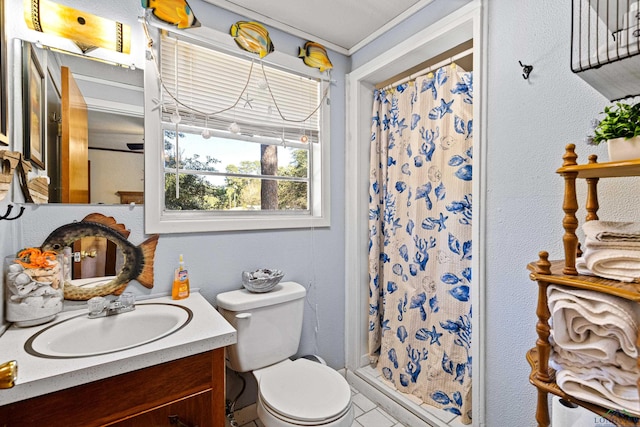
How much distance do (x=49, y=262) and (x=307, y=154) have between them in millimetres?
1406

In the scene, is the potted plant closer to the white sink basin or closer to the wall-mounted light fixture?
the white sink basin

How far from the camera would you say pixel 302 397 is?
4.11 feet

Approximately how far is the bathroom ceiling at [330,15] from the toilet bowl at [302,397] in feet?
6.11

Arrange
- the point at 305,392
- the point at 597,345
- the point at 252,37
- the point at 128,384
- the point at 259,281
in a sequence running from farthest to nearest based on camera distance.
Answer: the point at 252,37 < the point at 259,281 < the point at 305,392 < the point at 128,384 < the point at 597,345

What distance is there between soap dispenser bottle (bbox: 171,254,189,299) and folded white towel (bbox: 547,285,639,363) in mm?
1418

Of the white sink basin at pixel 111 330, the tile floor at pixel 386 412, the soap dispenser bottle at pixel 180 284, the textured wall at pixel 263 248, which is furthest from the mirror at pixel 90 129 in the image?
the tile floor at pixel 386 412

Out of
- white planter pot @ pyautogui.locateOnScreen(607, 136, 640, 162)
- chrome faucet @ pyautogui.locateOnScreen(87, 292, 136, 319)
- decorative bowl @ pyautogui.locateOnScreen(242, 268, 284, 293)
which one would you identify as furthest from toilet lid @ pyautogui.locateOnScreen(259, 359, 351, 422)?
white planter pot @ pyautogui.locateOnScreen(607, 136, 640, 162)

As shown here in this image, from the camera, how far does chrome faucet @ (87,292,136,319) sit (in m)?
1.17

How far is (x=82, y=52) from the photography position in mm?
1264

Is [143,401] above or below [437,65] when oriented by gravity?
below

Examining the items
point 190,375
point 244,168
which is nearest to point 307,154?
point 244,168

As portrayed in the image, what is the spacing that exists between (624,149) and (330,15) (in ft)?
4.90

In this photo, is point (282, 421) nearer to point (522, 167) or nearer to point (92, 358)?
point (92, 358)

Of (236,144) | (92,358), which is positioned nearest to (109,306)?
(92,358)
